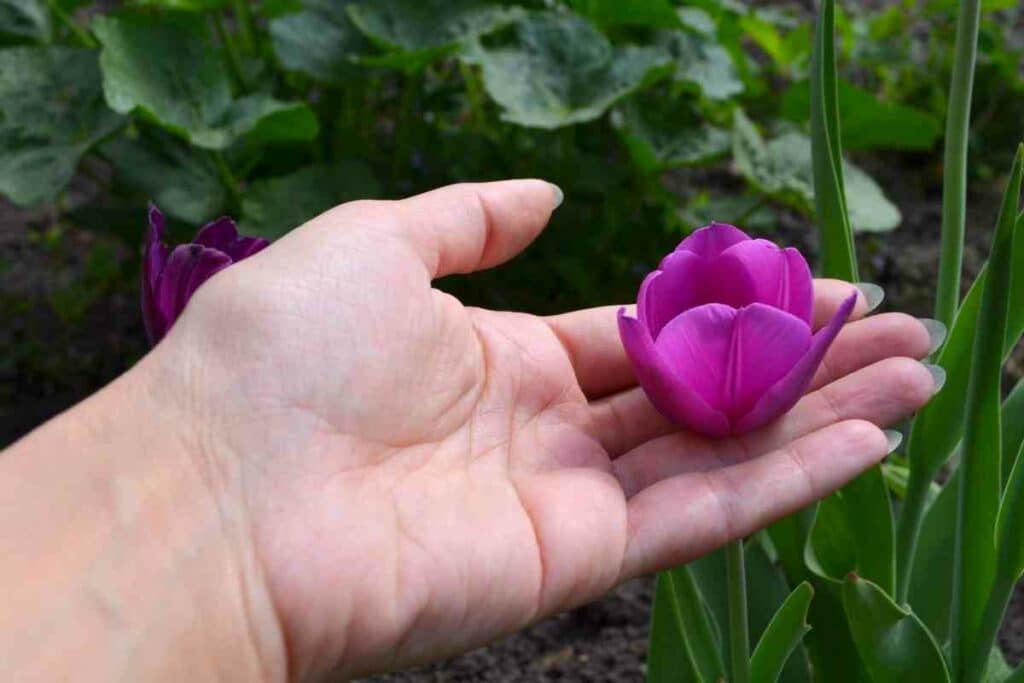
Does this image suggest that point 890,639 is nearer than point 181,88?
Yes

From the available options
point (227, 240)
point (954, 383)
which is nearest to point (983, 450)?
point (954, 383)

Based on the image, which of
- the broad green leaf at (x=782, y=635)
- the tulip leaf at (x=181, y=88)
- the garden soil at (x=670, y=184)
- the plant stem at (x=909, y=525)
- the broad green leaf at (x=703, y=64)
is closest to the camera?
the broad green leaf at (x=782, y=635)

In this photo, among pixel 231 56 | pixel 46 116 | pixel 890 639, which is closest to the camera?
pixel 890 639

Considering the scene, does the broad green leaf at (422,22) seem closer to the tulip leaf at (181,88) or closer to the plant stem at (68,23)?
the tulip leaf at (181,88)

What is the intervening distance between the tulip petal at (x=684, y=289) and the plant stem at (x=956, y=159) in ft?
0.86

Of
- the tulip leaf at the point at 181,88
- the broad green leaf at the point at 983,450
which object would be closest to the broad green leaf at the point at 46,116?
the tulip leaf at the point at 181,88

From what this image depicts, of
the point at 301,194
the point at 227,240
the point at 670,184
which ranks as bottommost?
the point at 670,184

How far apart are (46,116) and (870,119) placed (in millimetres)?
1441

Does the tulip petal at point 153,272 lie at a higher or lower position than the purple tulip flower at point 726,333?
higher

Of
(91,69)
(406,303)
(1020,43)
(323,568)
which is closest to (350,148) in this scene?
(91,69)

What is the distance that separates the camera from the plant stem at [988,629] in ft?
3.81

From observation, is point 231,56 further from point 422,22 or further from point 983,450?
point 983,450

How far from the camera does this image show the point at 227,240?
130 centimetres

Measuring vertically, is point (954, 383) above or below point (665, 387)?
below
